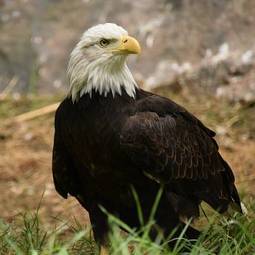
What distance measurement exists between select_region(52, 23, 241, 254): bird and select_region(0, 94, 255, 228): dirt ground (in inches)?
64.2

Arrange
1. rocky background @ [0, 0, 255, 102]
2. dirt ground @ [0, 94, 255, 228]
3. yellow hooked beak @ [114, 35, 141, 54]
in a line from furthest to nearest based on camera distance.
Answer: rocky background @ [0, 0, 255, 102]
dirt ground @ [0, 94, 255, 228]
yellow hooked beak @ [114, 35, 141, 54]

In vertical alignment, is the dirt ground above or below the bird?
below

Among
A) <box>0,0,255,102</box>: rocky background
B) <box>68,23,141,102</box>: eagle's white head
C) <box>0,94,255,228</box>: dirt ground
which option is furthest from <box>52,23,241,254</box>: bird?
<box>0,0,255,102</box>: rocky background

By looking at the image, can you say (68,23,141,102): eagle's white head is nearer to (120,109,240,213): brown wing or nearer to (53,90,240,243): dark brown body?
(53,90,240,243): dark brown body

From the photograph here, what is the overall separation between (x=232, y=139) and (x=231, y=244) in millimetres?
3765

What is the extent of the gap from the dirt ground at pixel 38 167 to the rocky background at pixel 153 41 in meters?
0.55

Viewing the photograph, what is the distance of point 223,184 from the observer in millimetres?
6172

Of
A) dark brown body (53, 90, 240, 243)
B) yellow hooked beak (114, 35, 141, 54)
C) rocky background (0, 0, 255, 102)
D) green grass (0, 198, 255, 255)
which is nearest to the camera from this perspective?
green grass (0, 198, 255, 255)

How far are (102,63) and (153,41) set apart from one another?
4.73m

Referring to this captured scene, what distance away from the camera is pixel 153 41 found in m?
10.3

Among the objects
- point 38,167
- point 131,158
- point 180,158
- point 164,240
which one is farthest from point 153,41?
point 164,240

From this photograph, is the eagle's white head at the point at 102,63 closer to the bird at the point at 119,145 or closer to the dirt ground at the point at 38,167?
the bird at the point at 119,145

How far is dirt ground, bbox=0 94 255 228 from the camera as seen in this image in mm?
7852

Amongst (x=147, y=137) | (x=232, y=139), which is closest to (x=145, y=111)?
(x=147, y=137)
